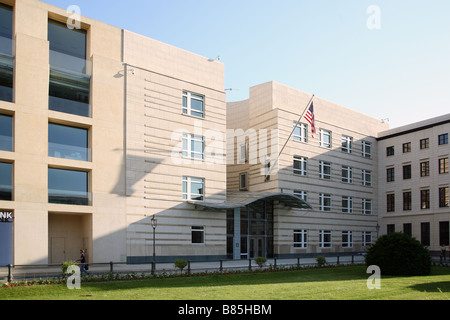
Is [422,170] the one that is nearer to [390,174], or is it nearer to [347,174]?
[390,174]

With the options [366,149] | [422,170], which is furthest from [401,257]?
[366,149]

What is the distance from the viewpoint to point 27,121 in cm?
3078

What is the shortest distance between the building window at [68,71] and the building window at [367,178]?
35752 millimetres

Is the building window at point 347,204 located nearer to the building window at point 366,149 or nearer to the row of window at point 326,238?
the row of window at point 326,238

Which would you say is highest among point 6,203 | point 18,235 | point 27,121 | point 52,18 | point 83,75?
point 52,18

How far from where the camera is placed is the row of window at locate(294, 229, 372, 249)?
4828 cm

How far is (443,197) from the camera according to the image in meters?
50.8

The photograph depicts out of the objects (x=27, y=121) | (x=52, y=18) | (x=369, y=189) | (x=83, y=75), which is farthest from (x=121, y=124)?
(x=369, y=189)

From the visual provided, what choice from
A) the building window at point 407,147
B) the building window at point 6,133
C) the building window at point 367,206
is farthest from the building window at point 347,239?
the building window at point 6,133

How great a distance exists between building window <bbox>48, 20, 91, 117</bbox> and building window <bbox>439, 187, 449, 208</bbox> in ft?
126
